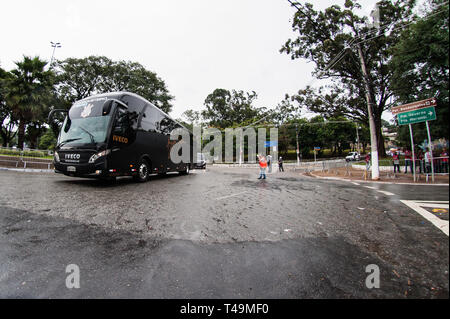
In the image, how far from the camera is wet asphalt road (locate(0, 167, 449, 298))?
4.66ft

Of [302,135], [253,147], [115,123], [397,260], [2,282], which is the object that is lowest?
[2,282]

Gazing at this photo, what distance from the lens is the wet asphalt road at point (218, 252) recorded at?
1.42m

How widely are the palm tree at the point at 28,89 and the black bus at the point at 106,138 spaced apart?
1510 centimetres

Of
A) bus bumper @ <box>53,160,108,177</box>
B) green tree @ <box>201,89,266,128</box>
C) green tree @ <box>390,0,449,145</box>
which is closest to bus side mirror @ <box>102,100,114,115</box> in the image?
bus bumper @ <box>53,160,108,177</box>

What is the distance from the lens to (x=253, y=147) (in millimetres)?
42250

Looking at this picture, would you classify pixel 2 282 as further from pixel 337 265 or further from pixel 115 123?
pixel 115 123

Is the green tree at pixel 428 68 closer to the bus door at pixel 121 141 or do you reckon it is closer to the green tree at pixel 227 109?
the bus door at pixel 121 141

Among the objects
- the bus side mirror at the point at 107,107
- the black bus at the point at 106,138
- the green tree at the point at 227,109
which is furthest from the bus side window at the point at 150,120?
the green tree at the point at 227,109

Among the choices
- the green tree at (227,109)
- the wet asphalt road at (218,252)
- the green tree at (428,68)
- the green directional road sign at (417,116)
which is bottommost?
the wet asphalt road at (218,252)

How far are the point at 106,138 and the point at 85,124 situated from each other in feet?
3.76

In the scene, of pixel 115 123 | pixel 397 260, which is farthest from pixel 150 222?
pixel 115 123

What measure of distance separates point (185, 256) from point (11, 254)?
197 cm

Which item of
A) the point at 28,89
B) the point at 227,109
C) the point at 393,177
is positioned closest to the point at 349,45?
the point at 393,177

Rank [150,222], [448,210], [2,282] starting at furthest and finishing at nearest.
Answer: [150,222] < [2,282] < [448,210]
